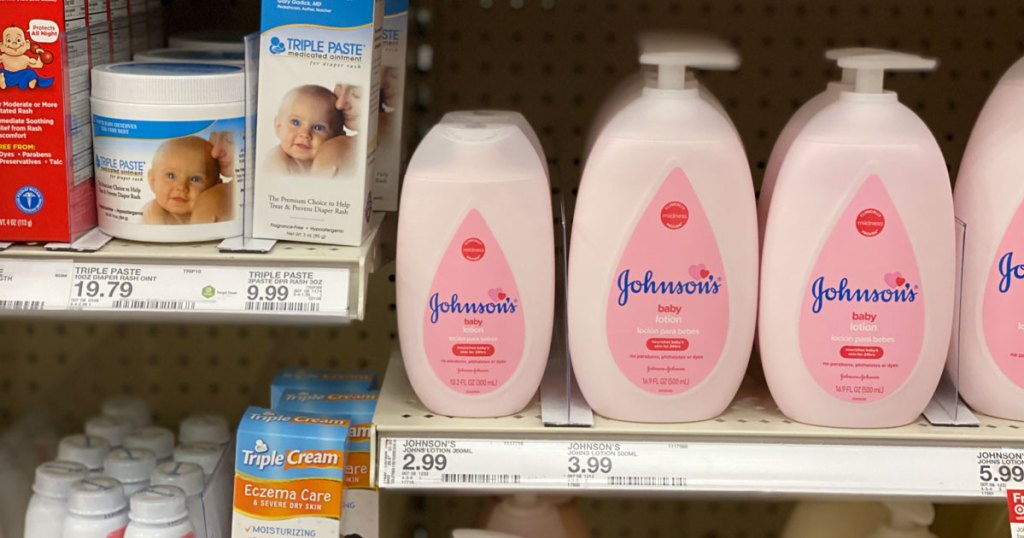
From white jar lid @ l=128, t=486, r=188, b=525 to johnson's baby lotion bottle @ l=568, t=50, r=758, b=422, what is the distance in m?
0.47

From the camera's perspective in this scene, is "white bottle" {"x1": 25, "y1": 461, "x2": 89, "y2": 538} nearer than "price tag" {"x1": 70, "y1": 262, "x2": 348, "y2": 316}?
No

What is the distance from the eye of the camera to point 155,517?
1249mm

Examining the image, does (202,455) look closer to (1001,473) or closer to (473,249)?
(473,249)

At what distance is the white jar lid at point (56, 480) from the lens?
1318mm

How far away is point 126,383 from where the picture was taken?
177cm

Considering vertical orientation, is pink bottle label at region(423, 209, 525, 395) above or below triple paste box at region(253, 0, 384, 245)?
below

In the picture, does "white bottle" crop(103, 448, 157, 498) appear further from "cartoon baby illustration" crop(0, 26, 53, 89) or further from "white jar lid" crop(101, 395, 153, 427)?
"cartoon baby illustration" crop(0, 26, 53, 89)

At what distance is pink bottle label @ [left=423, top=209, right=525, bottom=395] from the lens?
3.82 ft

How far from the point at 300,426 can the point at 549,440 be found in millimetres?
286

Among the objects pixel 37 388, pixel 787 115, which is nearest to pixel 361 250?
pixel 787 115

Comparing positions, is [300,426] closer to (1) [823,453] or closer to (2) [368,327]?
(2) [368,327]

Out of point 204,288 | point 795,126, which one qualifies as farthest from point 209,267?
point 795,126

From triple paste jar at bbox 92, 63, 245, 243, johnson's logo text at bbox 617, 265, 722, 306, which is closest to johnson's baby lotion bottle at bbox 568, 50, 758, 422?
johnson's logo text at bbox 617, 265, 722, 306

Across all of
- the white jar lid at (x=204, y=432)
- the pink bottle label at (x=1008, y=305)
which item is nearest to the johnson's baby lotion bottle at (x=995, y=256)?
A: the pink bottle label at (x=1008, y=305)
